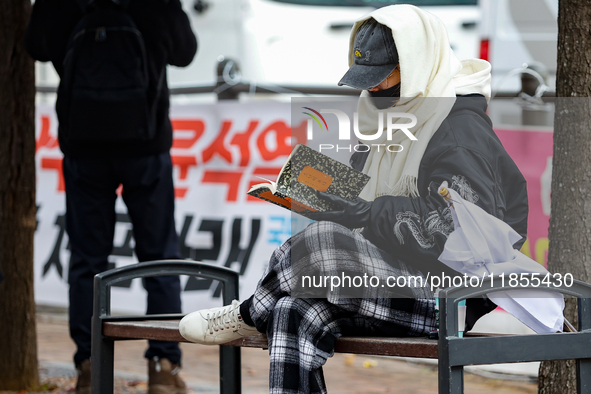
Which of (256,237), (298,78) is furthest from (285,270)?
(298,78)

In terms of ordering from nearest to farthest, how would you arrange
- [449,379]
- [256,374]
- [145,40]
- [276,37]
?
[449,379], [145,40], [256,374], [276,37]

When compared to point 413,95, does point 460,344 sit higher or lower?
lower

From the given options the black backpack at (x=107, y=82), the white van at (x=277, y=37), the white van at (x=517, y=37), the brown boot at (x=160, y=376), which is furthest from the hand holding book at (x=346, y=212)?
the white van at (x=277, y=37)

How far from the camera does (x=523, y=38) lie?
195 inches

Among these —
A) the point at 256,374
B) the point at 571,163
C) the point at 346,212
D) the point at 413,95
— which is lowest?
the point at 256,374

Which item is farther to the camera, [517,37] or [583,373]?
[517,37]

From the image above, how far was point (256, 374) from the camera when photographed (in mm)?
4094

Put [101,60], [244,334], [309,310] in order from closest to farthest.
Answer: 1. [309,310]
2. [244,334]
3. [101,60]

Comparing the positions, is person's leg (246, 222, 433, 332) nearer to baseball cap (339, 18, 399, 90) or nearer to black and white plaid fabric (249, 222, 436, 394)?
black and white plaid fabric (249, 222, 436, 394)

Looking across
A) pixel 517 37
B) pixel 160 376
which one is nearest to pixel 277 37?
Answer: pixel 517 37

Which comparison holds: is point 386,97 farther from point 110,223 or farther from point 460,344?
point 110,223

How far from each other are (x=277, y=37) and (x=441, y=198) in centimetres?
486

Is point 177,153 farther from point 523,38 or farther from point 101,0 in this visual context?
point 523,38

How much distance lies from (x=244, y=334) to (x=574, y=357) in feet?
2.99
